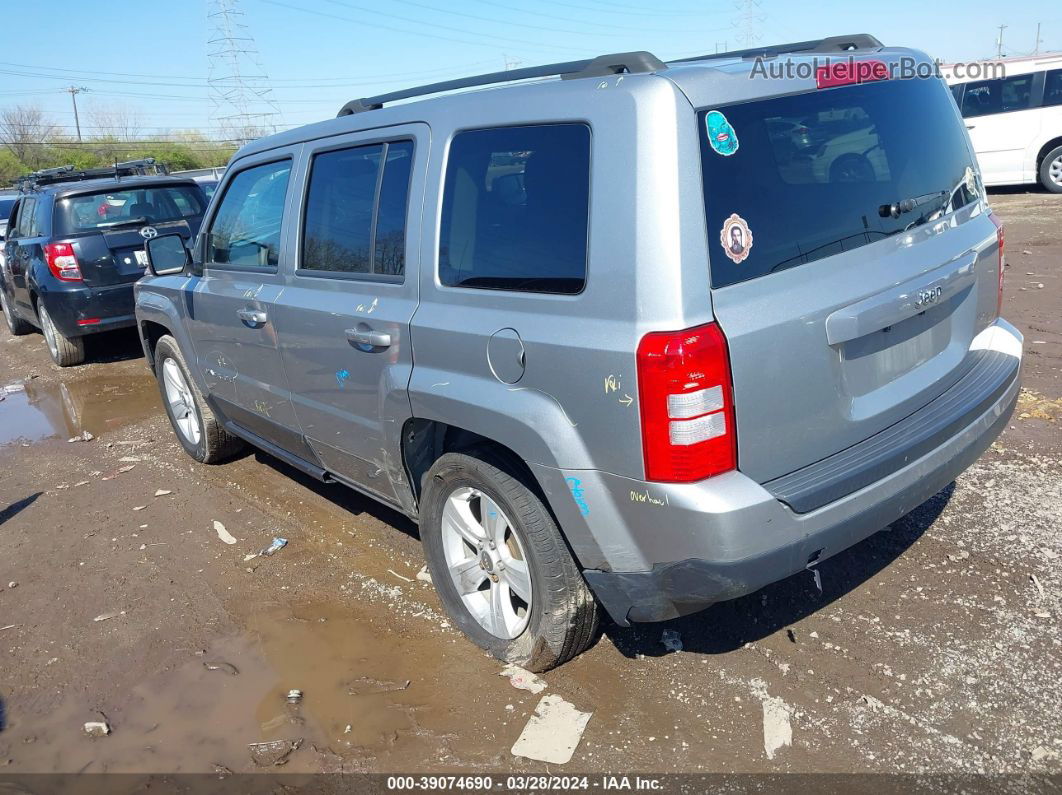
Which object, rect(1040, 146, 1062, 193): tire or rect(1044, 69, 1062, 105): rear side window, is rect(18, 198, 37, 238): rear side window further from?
rect(1040, 146, 1062, 193): tire

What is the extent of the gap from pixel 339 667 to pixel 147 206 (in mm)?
6975

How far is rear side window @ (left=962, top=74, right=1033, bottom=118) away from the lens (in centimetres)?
1391

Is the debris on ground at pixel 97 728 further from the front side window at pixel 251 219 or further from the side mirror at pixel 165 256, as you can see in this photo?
the side mirror at pixel 165 256

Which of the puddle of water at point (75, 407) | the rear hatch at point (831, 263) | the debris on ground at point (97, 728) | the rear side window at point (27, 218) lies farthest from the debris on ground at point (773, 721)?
the rear side window at point (27, 218)

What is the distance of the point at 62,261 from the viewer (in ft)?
27.2

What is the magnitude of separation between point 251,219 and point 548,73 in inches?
82.4

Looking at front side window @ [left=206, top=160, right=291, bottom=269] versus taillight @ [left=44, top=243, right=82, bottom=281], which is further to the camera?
taillight @ [left=44, top=243, right=82, bottom=281]

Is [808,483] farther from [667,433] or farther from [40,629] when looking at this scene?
[40,629]

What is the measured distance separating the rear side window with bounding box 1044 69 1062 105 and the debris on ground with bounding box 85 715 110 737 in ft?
51.6

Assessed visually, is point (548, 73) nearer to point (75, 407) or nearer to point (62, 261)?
point (75, 407)

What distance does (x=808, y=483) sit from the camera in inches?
97.5

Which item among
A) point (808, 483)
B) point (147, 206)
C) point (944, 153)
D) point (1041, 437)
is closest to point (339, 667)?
point (808, 483)

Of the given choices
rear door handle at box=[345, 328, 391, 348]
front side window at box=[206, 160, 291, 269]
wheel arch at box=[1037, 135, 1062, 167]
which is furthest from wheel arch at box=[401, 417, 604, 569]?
wheel arch at box=[1037, 135, 1062, 167]

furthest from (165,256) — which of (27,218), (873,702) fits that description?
(27,218)
